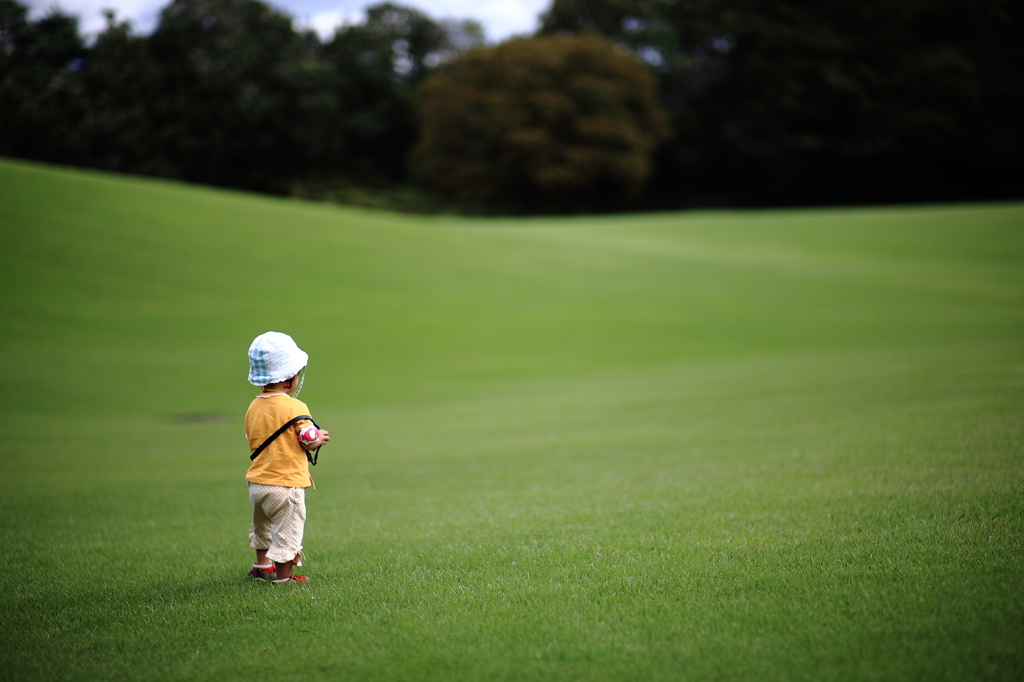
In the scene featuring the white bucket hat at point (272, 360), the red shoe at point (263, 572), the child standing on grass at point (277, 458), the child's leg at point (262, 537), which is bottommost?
the red shoe at point (263, 572)

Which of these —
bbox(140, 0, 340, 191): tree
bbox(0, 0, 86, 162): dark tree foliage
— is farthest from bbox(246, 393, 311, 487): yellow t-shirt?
bbox(140, 0, 340, 191): tree

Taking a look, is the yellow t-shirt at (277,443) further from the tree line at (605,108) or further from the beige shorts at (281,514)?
the tree line at (605,108)

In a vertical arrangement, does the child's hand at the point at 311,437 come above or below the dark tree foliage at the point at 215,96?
below

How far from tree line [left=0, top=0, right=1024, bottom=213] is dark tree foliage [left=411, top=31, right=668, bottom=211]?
0.18m

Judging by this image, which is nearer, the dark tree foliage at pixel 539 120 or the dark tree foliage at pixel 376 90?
the dark tree foliage at pixel 539 120

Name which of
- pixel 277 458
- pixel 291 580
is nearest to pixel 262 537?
pixel 291 580

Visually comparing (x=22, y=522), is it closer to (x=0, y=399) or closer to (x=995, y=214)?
(x=0, y=399)

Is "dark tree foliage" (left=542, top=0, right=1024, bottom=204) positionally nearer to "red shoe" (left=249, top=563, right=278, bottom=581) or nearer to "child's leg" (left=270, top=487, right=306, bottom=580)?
"child's leg" (left=270, top=487, right=306, bottom=580)

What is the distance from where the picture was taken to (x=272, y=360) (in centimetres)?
467

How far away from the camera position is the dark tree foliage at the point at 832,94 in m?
52.1

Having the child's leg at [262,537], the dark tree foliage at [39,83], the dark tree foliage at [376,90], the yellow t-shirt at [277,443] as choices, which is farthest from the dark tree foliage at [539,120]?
the child's leg at [262,537]

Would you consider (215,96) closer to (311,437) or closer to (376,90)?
(376,90)

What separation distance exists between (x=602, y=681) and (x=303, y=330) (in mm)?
17390

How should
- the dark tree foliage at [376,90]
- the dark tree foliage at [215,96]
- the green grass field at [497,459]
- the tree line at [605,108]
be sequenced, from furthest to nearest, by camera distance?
the dark tree foliage at [376,90] < the tree line at [605,108] < the dark tree foliage at [215,96] < the green grass field at [497,459]
